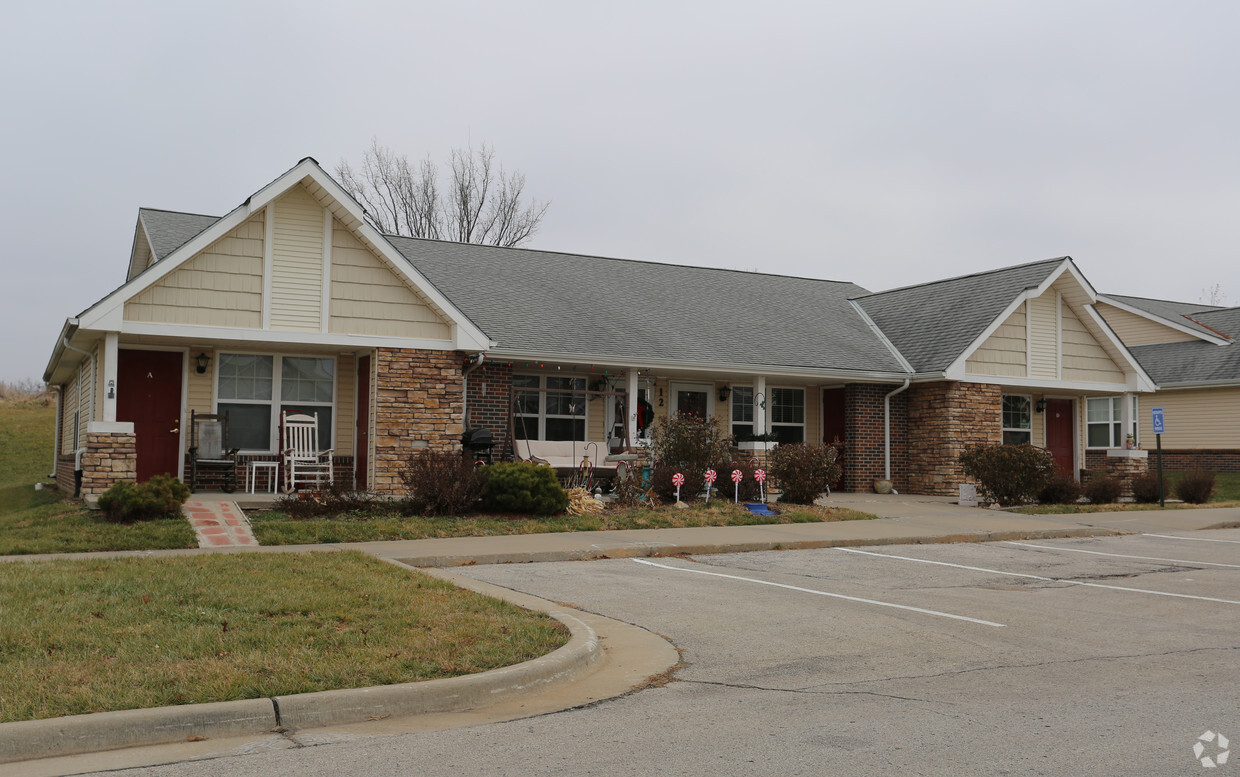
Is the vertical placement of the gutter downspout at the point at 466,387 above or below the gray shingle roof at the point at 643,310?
below

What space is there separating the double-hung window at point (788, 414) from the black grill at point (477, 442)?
764 cm

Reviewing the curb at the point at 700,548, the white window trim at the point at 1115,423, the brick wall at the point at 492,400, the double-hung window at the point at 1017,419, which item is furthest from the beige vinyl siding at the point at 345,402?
the white window trim at the point at 1115,423

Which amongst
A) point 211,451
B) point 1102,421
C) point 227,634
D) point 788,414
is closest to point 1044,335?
point 788,414

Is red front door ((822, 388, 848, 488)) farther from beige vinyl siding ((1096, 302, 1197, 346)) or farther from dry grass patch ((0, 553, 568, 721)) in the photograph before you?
dry grass patch ((0, 553, 568, 721))

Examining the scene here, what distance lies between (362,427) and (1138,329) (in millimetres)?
27722

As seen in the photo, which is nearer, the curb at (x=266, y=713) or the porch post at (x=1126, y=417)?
the curb at (x=266, y=713)

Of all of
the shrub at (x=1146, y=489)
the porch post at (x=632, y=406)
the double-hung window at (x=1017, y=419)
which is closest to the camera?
the porch post at (x=632, y=406)

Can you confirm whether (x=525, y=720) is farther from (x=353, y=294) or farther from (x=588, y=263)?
(x=588, y=263)

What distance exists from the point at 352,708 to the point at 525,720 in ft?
3.10

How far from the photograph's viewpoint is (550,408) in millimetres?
20688

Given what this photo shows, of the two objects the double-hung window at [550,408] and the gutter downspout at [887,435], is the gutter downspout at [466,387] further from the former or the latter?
the gutter downspout at [887,435]

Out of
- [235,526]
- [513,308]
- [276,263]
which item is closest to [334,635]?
[235,526]

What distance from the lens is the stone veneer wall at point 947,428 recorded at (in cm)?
2261

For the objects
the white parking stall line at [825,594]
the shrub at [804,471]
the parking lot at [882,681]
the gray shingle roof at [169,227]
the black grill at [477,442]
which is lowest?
the parking lot at [882,681]
